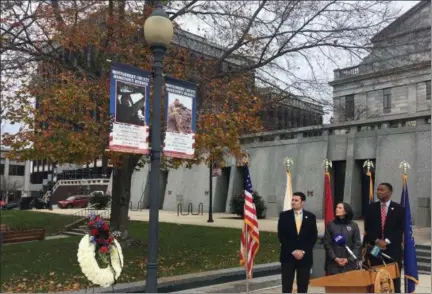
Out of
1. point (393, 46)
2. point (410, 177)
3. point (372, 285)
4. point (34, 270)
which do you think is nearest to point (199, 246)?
point (34, 270)

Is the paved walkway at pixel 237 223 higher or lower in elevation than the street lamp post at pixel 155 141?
lower

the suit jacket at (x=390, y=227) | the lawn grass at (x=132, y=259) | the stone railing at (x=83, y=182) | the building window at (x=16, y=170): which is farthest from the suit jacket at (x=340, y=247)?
the building window at (x=16, y=170)

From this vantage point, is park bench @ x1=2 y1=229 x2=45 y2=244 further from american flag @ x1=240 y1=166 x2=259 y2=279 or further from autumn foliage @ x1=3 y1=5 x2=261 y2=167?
american flag @ x1=240 y1=166 x2=259 y2=279

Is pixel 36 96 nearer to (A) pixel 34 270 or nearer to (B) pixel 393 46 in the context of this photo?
(A) pixel 34 270

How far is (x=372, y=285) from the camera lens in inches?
254

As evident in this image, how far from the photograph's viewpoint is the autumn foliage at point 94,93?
13.2 metres

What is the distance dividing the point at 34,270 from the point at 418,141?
21.7m

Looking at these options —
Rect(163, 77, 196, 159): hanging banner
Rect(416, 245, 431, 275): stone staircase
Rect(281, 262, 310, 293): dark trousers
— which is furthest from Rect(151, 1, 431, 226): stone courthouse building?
Rect(281, 262, 310, 293): dark trousers

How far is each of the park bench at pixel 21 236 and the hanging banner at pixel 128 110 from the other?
45.1 ft

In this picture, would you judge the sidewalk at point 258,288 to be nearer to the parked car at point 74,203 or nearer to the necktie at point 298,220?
the necktie at point 298,220

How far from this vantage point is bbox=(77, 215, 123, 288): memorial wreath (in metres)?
7.80

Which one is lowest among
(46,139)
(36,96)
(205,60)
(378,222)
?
(378,222)

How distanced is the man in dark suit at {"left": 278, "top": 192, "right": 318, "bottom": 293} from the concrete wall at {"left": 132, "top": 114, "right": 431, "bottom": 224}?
1591 cm

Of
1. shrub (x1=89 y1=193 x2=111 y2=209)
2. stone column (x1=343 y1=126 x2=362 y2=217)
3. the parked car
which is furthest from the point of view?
the parked car
